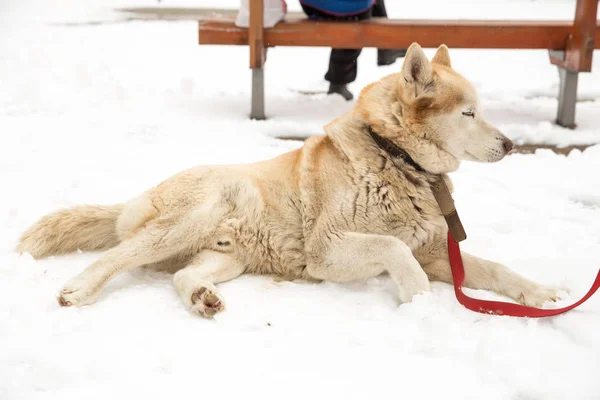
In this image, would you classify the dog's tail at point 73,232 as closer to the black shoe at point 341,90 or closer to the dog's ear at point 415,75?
the dog's ear at point 415,75

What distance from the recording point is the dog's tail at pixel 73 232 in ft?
9.85

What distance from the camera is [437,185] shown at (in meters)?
2.95

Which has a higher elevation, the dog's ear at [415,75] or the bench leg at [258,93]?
the dog's ear at [415,75]

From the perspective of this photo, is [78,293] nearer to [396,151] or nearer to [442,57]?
[396,151]

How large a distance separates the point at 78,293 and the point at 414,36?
4243 millimetres

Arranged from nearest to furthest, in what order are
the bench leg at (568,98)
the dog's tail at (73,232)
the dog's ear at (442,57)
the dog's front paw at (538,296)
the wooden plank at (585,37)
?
1. the dog's front paw at (538,296)
2. the dog's tail at (73,232)
3. the dog's ear at (442,57)
4. the wooden plank at (585,37)
5. the bench leg at (568,98)

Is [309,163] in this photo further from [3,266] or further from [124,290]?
[3,266]

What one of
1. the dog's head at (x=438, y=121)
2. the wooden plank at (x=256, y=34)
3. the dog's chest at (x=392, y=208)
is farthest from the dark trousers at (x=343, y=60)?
the dog's chest at (x=392, y=208)

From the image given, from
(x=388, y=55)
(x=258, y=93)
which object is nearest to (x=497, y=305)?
(x=258, y=93)

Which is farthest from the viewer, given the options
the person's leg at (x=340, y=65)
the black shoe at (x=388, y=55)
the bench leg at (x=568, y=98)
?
the black shoe at (x=388, y=55)

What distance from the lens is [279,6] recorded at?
5.95 meters

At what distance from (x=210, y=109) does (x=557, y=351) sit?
15.5 ft

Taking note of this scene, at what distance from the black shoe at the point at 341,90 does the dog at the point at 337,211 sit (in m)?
3.58

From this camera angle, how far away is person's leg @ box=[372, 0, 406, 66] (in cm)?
638
